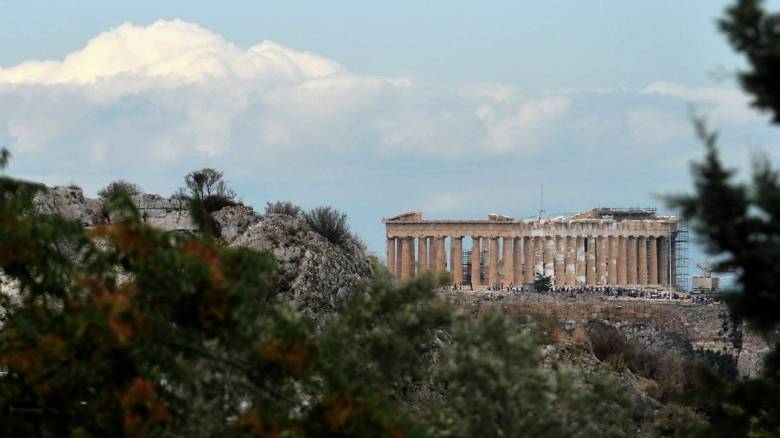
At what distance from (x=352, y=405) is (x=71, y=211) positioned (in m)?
20.3

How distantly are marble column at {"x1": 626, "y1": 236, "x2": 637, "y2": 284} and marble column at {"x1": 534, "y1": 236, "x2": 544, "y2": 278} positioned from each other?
23.3ft

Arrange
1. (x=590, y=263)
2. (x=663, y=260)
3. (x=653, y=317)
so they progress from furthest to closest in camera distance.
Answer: (x=663, y=260)
(x=590, y=263)
(x=653, y=317)

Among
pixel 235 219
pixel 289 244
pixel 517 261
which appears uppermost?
pixel 235 219

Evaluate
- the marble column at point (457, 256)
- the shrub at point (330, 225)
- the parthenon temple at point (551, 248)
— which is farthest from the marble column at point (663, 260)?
the shrub at point (330, 225)

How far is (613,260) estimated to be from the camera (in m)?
131

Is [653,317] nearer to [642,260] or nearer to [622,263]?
[622,263]

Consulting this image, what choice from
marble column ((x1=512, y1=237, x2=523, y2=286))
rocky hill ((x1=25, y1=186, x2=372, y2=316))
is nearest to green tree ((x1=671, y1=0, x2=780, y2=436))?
rocky hill ((x1=25, y1=186, x2=372, y2=316))

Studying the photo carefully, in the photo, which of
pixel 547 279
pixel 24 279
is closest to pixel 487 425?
pixel 24 279

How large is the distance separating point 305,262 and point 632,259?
333 ft

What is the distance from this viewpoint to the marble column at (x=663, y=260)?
433 feet

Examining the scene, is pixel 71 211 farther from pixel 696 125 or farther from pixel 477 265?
pixel 477 265

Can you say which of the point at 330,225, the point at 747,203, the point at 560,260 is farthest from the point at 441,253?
the point at 747,203

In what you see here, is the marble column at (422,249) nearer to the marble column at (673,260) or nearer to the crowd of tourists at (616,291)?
the crowd of tourists at (616,291)

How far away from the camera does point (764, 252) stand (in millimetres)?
13062
